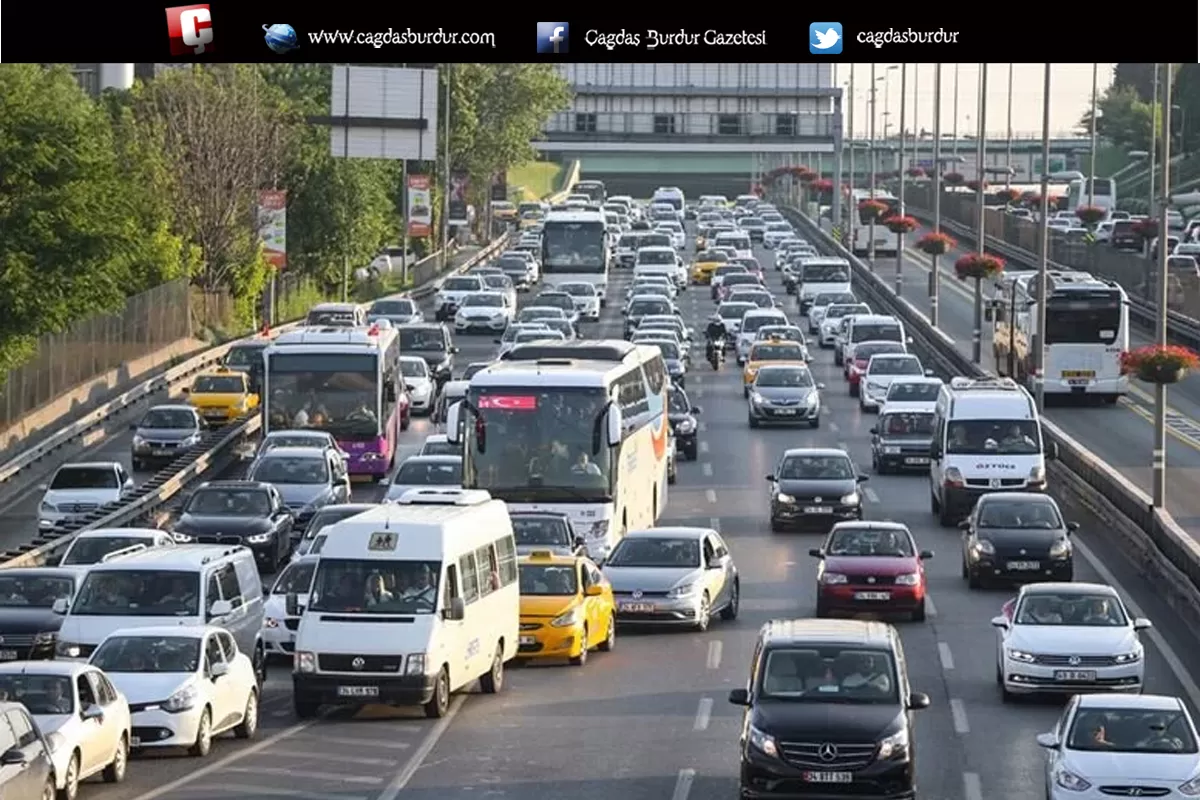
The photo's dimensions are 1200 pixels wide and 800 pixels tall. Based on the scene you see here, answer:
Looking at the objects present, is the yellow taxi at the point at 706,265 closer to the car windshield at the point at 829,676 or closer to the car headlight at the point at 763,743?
the car windshield at the point at 829,676

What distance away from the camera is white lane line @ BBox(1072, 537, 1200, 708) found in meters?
35.5

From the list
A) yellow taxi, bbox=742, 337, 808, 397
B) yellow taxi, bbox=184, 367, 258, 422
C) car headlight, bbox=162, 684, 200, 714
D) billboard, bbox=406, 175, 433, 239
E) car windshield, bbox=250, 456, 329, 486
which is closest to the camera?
car headlight, bbox=162, 684, 200, 714

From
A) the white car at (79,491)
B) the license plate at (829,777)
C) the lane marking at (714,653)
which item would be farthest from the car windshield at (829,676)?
the white car at (79,491)

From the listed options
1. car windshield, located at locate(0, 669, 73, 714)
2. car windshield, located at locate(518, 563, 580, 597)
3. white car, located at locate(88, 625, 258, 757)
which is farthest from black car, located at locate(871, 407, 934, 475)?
car windshield, located at locate(0, 669, 73, 714)

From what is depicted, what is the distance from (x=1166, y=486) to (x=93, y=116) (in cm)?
3098

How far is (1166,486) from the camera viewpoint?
5675 cm

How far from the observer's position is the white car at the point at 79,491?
5319 cm

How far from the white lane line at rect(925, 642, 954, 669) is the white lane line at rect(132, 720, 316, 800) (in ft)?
29.6

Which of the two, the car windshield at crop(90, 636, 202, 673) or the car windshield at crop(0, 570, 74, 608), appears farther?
the car windshield at crop(0, 570, 74, 608)

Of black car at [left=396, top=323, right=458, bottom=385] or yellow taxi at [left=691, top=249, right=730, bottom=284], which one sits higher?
yellow taxi at [left=691, top=249, right=730, bottom=284]
